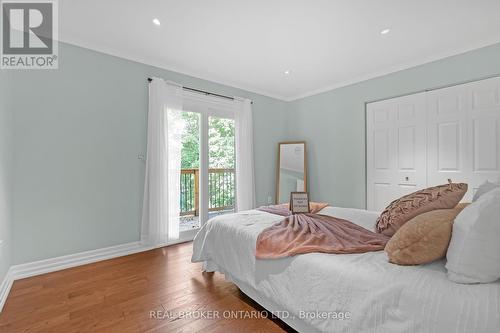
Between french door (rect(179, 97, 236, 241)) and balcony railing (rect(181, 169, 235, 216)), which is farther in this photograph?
balcony railing (rect(181, 169, 235, 216))

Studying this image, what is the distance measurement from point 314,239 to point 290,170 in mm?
3009

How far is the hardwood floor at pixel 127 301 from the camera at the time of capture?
5.37ft

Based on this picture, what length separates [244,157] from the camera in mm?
4113

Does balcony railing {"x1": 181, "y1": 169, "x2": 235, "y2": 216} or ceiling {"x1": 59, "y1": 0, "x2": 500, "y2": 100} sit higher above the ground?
ceiling {"x1": 59, "y1": 0, "x2": 500, "y2": 100}

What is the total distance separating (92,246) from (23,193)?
0.90 metres

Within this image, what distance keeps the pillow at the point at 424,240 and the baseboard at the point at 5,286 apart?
9.48 feet

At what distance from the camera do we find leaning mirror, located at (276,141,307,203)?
4.46 m

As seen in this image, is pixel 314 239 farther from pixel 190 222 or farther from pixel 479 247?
pixel 190 222

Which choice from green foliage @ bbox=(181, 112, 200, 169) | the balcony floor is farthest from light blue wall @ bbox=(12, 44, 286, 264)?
the balcony floor

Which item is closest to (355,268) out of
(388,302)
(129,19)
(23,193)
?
(388,302)

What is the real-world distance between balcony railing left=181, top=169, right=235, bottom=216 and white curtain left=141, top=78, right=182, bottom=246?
0.49 metres

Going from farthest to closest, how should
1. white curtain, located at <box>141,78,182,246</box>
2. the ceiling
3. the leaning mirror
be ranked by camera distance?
1. the leaning mirror
2. white curtain, located at <box>141,78,182,246</box>
3. the ceiling

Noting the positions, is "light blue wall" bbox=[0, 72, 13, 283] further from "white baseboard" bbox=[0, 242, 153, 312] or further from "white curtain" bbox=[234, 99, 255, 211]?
"white curtain" bbox=[234, 99, 255, 211]

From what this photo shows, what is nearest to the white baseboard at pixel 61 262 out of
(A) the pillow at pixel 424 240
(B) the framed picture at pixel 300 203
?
(B) the framed picture at pixel 300 203
